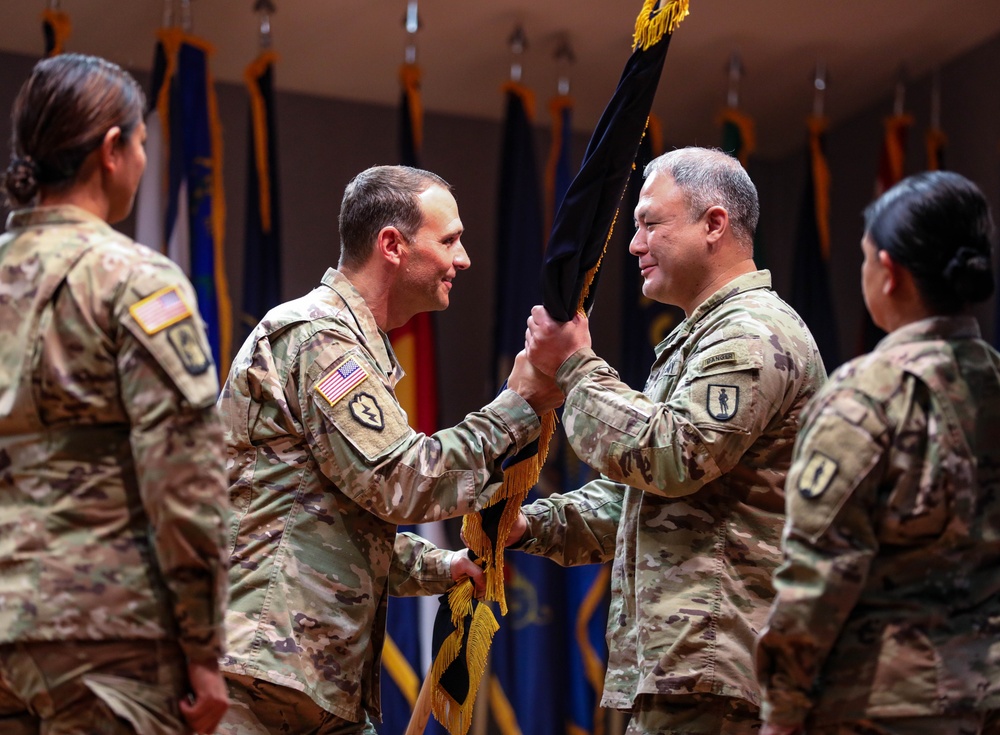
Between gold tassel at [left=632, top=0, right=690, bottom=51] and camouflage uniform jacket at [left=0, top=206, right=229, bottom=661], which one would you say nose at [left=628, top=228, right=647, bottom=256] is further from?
camouflage uniform jacket at [left=0, top=206, right=229, bottom=661]

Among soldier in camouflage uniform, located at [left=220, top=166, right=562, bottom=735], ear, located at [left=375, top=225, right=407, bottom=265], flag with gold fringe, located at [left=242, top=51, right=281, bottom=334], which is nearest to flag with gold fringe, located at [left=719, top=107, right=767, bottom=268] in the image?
flag with gold fringe, located at [left=242, top=51, right=281, bottom=334]

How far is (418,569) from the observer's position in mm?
2871

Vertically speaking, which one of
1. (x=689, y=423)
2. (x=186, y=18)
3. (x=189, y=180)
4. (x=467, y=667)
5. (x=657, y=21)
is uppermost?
(x=186, y=18)

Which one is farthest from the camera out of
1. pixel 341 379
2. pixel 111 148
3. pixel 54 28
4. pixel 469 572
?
pixel 54 28

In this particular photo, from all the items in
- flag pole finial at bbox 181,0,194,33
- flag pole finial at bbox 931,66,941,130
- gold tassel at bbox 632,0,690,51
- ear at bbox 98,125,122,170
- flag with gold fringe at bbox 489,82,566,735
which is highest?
flag pole finial at bbox 181,0,194,33

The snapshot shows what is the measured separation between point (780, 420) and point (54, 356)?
1336 millimetres

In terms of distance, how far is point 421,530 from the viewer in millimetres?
4895

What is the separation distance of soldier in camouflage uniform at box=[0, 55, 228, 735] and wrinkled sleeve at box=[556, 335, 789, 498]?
848 millimetres

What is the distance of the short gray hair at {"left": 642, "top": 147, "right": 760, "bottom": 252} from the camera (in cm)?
262

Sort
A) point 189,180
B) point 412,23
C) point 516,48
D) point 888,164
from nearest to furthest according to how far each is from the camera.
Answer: point 189,180 → point 412,23 → point 516,48 → point 888,164

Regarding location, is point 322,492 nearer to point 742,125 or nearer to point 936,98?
point 742,125

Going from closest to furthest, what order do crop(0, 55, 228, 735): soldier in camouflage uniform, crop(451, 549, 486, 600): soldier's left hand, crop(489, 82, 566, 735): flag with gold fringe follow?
1. crop(0, 55, 228, 735): soldier in camouflage uniform
2. crop(451, 549, 486, 600): soldier's left hand
3. crop(489, 82, 566, 735): flag with gold fringe

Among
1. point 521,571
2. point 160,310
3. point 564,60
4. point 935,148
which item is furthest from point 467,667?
point 935,148

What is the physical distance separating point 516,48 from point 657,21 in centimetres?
264
